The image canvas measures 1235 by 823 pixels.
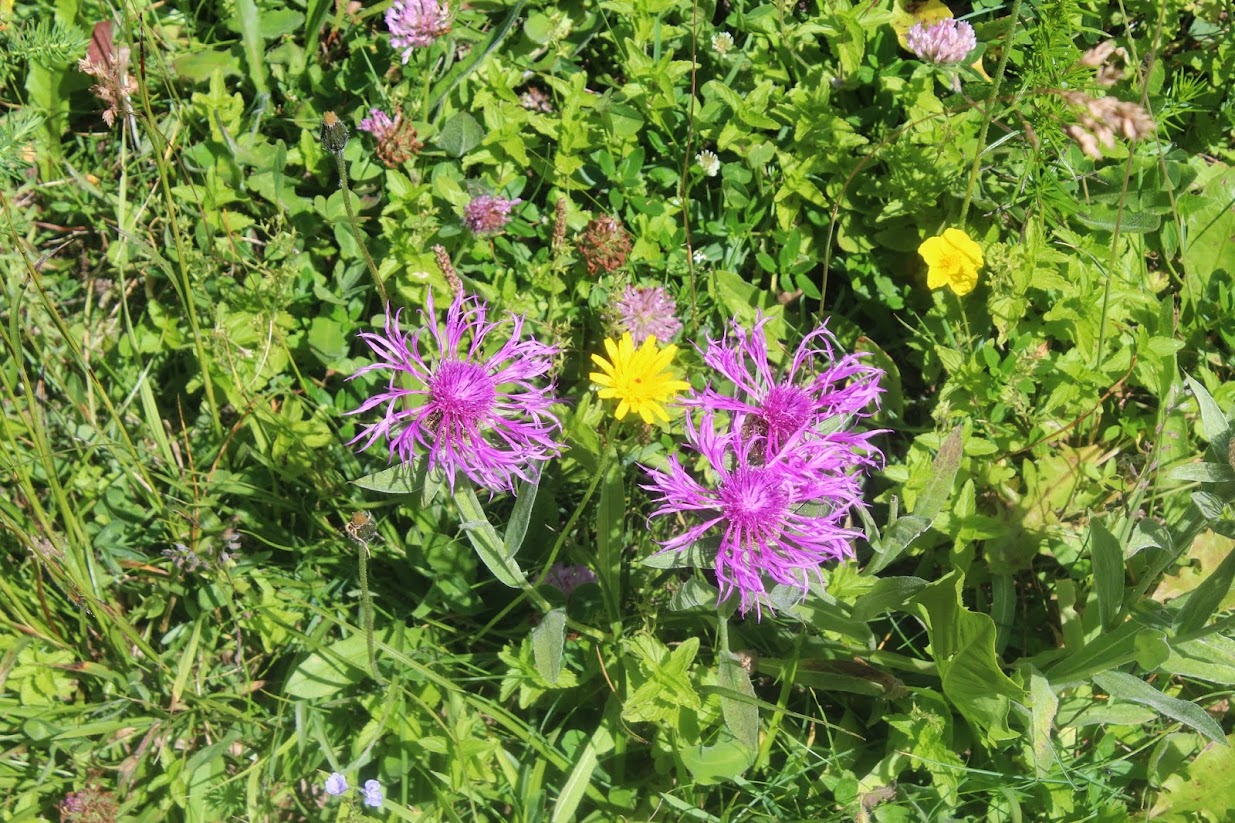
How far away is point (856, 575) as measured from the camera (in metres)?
2.38

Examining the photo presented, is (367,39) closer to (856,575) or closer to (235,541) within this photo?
(235,541)

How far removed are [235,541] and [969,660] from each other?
2.02 meters

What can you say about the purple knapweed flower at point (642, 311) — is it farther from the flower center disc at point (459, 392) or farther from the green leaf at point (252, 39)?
the green leaf at point (252, 39)

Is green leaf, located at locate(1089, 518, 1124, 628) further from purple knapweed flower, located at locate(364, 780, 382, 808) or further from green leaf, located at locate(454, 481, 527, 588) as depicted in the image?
purple knapweed flower, located at locate(364, 780, 382, 808)

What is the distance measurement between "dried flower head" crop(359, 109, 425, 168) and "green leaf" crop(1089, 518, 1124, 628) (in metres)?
2.08

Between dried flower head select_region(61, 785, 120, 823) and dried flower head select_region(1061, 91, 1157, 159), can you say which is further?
dried flower head select_region(61, 785, 120, 823)

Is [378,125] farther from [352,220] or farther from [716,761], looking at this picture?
[716,761]

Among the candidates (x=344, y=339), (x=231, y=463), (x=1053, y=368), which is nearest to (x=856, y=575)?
(x=1053, y=368)

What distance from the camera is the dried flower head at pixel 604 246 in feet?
9.02

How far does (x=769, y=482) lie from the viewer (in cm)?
195

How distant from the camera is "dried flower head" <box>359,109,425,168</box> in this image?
9.33ft

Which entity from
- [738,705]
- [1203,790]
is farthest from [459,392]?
[1203,790]

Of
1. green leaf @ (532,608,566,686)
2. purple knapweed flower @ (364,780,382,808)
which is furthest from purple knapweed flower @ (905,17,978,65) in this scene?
purple knapweed flower @ (364,780,382,808)

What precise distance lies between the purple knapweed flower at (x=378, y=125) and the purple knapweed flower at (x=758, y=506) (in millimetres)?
1444
